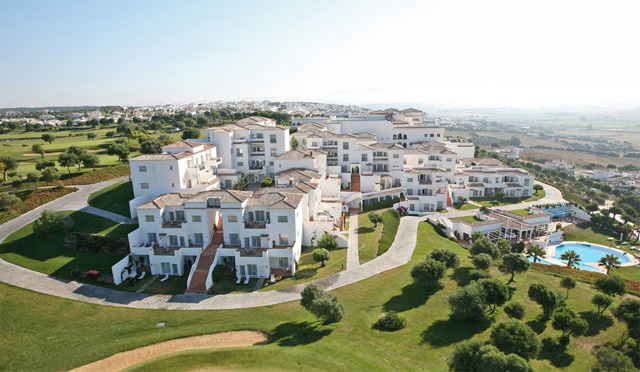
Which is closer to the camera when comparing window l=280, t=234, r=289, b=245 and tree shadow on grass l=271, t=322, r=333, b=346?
tree shadow on grass l=271, t=322, r=333, b=346

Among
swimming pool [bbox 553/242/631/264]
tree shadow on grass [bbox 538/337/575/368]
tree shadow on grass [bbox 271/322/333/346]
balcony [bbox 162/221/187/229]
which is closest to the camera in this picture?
tree shadow on grass [bbox 538/337/575/368]

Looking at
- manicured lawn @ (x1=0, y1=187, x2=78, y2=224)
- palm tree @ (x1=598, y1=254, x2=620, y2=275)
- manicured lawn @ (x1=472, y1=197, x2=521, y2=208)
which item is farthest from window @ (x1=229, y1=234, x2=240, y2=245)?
manicured lawn @ (x1=472, y1=197, x2=521, y2=208)

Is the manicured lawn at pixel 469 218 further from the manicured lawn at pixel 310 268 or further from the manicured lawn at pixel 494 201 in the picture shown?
the manicured lawn at pixel 310 268

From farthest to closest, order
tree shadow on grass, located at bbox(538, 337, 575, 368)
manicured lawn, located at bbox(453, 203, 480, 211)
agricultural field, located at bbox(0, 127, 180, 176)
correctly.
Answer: agricultural field, located at bbox(0, 127, 180, 176), manicured lawn, located at bbox(453, 203, 480, 211), tree shadow on grass, located at bbox(538, 337, 575, 368)

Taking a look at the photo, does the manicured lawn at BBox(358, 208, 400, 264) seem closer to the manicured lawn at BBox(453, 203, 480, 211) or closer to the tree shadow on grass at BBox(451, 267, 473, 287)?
the tree shadow on grass at BBox(451, 267, 473, 287)

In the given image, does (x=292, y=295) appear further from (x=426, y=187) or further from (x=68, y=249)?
(x=426, y=187)

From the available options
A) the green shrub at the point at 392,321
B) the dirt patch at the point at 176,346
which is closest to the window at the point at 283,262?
the dirt patch at the point at 176,346

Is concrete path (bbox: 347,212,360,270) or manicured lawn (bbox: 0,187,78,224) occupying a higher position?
manicured lawn (bbox: 0,187,78,224)

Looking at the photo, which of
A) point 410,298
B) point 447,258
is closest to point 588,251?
point 447,258
